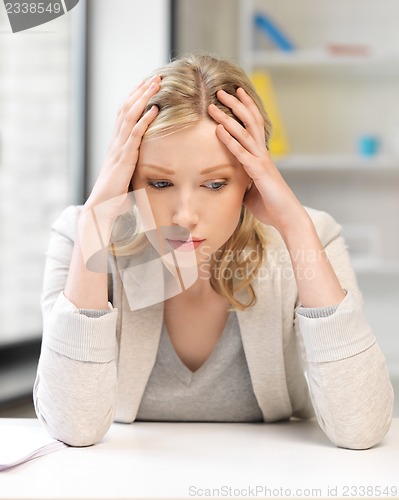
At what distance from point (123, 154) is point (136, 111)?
7 centimetres

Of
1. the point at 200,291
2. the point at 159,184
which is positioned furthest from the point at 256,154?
the point at 200,291

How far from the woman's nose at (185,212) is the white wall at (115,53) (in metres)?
1.50

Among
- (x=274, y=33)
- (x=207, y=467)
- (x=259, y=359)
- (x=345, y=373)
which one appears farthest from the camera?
(x=274, y=33)

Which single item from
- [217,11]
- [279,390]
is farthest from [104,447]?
[217,11]

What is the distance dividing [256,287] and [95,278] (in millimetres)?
269

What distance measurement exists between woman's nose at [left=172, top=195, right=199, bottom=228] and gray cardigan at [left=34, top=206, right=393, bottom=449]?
0.56 feet

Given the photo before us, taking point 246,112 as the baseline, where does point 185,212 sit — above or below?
below

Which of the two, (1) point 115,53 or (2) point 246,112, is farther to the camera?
(1) point 115,53

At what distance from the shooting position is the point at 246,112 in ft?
3.87

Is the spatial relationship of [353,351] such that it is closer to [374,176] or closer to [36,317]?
[36,317]

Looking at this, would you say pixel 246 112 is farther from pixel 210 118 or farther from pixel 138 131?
A: pixel 138 131

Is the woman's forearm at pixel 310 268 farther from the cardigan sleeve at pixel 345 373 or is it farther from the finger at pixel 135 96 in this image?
the finger at pixel 135 96

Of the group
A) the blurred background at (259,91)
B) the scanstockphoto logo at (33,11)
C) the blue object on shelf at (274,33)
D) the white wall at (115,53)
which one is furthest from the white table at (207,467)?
the blue object on shelf at (274,33)

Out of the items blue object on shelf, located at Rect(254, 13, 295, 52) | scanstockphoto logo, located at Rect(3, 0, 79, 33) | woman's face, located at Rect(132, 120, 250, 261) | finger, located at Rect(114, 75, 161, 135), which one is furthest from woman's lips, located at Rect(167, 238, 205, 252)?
blue object on shelf, located at Rect(254, 13, 295, 52)
